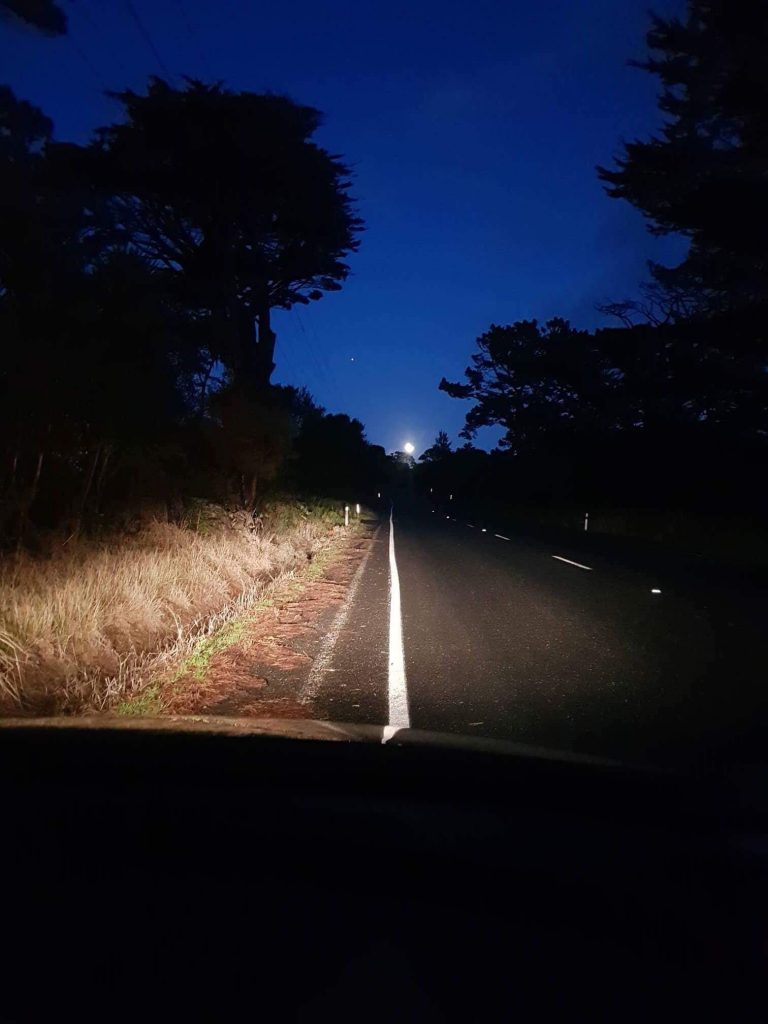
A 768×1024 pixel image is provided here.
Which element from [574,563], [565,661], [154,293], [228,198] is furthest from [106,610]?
[228,198]

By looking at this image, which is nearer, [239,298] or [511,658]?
[511,658]

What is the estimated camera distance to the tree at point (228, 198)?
22.0 m

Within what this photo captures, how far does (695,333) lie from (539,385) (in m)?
30.3

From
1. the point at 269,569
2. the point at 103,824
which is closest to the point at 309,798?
the point at 103,824

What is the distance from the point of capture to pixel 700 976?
199 cm

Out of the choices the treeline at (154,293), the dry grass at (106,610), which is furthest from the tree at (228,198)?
the dry grass at (106,610)

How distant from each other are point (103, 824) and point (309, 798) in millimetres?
726

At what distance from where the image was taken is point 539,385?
52500 millimetres

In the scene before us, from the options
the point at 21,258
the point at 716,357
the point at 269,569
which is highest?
the point at 716,357

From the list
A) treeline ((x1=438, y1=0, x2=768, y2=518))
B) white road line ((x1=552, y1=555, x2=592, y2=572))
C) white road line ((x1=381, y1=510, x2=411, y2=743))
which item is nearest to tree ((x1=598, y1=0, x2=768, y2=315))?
treeline ((x1=438, y1=0, x2=768, y2=518))

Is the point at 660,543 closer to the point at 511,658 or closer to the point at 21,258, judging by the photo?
the point at 511,658

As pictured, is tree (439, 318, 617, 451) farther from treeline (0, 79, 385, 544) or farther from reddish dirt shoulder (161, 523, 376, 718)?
reddish dirt shoulder (161, 523, 376, 718)

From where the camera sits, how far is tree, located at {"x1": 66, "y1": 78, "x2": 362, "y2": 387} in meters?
22.0

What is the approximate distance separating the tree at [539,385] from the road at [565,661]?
2783cm
